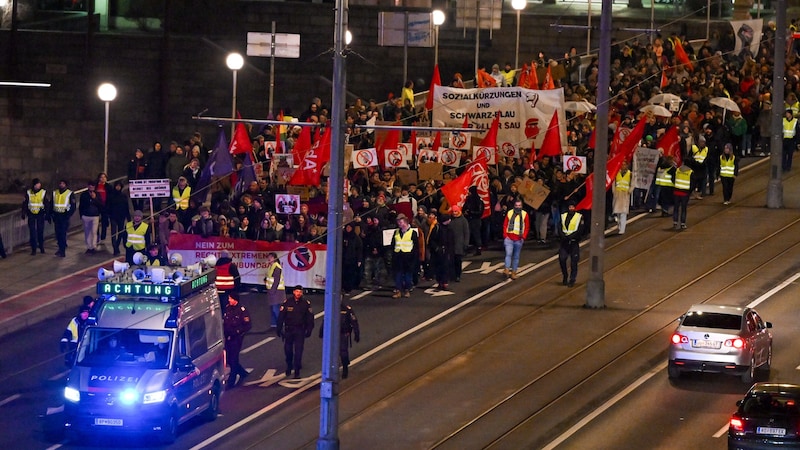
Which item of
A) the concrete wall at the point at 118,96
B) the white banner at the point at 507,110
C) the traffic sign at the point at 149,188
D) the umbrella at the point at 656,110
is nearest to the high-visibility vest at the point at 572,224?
the white banner at the point at 507,110

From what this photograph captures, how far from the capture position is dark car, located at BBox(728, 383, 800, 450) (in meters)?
21.4

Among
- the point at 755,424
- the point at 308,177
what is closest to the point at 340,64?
the point at 755,424

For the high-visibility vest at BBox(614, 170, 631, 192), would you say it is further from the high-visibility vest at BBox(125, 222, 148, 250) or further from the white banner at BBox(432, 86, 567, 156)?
the high-visibility vest at BBox(125, 222, 148, 250)

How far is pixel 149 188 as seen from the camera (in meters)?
33.7

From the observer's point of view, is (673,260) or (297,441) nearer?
(297,441)

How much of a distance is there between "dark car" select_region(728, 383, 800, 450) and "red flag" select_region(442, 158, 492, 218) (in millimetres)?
12441

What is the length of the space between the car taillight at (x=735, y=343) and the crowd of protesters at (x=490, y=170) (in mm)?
8379

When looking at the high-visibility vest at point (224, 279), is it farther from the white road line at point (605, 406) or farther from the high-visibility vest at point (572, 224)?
the white road line at point (605, 406)

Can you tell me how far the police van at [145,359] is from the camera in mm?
22859

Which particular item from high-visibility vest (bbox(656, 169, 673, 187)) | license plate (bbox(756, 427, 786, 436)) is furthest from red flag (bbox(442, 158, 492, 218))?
license plate (bbox(756, 427, 786, 436))

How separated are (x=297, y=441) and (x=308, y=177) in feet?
38.7

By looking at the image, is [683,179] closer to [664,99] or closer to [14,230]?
[664,99]

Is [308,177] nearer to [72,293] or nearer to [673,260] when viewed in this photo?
[72,293]

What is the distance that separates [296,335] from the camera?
1065 inches
